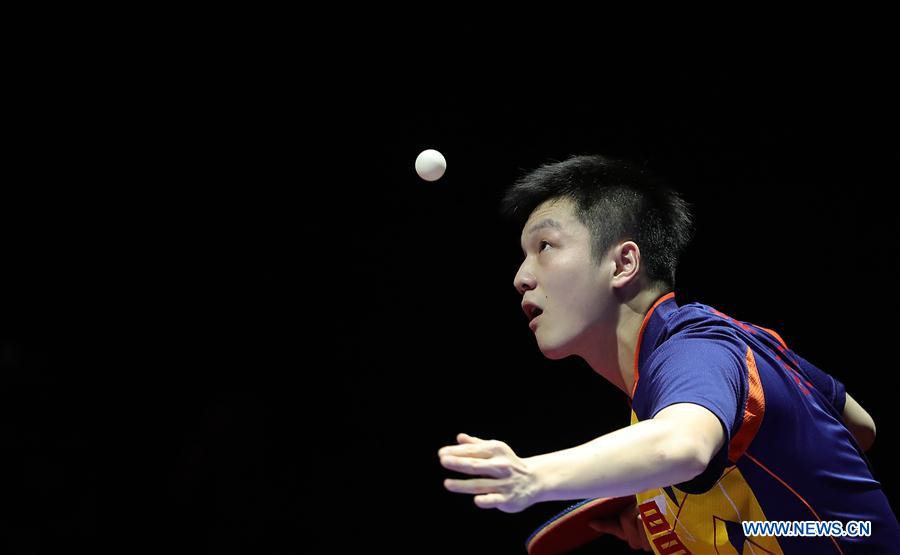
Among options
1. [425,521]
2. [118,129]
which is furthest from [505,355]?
[118,129]

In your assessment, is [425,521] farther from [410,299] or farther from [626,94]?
[626,94]

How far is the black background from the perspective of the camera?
355 centimetres

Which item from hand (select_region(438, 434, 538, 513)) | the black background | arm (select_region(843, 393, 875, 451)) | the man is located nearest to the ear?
the man

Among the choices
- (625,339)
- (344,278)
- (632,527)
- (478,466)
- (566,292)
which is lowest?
(632,527)

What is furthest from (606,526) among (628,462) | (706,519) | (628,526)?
(628,462)

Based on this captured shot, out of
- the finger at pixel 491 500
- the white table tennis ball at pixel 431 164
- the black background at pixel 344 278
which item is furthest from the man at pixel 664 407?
the black background at pixel 344 278

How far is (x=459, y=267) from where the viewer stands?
397cm

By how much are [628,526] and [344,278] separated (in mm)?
2150

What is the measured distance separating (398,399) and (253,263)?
36.6 inches

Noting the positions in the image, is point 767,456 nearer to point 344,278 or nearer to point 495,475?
point 495,475

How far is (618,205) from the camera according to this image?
2088mm

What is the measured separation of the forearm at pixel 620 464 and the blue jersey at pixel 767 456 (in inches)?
9.9

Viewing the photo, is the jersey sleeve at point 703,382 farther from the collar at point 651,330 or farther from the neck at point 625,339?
the neck at point 625,339

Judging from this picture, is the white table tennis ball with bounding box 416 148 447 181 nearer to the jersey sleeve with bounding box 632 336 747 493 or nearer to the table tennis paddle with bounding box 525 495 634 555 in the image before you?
the table tennis paddle with bounding box 525 495 634 555
